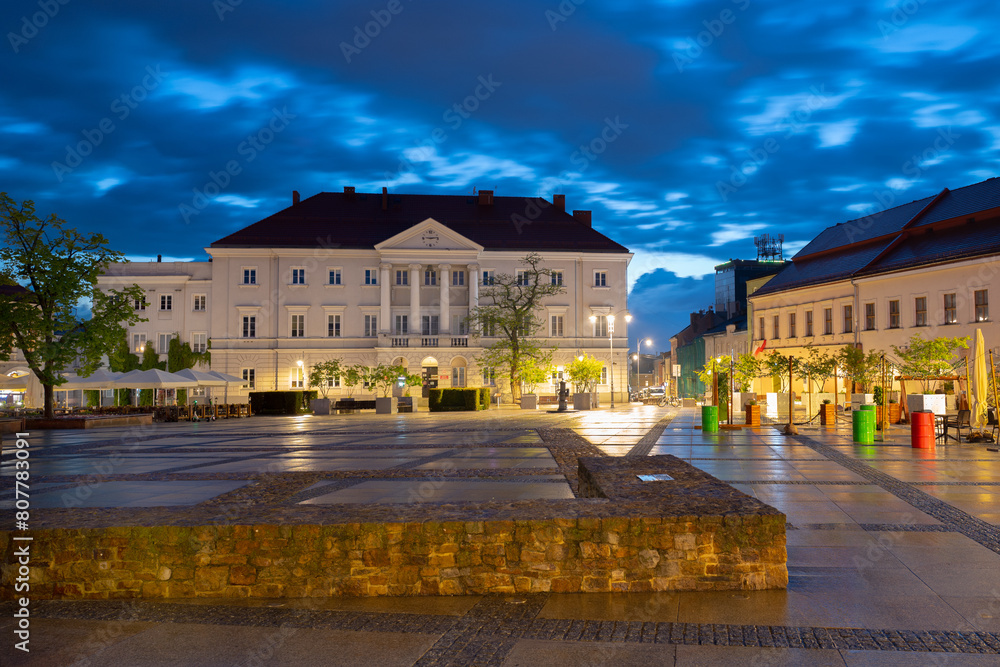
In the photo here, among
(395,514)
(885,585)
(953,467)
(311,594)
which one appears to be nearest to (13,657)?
(311,594)

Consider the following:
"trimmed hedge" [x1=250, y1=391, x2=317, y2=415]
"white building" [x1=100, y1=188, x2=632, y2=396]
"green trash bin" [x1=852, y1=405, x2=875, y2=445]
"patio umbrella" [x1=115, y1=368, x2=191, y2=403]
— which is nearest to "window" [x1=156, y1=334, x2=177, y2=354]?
"white building" [x1=100, y1=188, x2=632, y2=396]

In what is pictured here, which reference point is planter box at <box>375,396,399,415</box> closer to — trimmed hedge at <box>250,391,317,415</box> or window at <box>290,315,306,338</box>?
trimmed hedge at <box>250,391,317,415</box>

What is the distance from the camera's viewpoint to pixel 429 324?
68.4 metres

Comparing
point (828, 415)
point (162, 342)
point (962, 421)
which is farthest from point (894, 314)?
point (162, 342)

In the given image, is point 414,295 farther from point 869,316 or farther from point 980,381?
point 980,381

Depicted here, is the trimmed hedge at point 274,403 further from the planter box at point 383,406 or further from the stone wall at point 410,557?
the stone wall at point 410,557

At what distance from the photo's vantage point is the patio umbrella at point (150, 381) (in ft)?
125

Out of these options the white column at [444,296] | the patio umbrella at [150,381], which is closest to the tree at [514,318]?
the white column at [444,296]

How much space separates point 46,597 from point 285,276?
6275 cm

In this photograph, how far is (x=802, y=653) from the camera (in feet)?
17.4

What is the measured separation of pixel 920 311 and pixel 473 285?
35130 millimetres

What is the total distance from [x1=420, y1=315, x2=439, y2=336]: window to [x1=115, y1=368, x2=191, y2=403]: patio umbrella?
29.8m

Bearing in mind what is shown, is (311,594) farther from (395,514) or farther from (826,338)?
(826,338)

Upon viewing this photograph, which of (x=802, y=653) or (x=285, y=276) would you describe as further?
(x=285, y=276)
